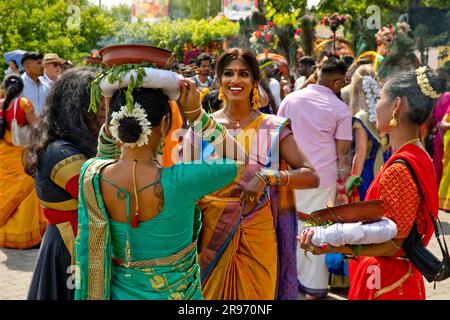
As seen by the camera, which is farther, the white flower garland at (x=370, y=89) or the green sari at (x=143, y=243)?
the white flower garland at (x=370, y=89)

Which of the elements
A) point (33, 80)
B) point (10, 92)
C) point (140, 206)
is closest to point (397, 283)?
point (140, 206)

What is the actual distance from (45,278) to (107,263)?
33.3 inches

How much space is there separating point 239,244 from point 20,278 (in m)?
2.90

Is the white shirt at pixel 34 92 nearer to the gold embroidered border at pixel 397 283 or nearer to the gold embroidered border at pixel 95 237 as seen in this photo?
the gold embroidered border at pixel 95 237

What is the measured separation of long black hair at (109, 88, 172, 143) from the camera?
2.24 meters

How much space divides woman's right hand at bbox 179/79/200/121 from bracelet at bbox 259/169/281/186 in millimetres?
940

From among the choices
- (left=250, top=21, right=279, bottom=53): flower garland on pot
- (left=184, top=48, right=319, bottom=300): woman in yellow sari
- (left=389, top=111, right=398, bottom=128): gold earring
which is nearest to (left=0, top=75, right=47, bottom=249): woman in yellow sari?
(left=184, top=48, right=319, bottom=300): woman in yellow sari

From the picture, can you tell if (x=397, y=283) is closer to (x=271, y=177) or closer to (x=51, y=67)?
(x=271, y=177)

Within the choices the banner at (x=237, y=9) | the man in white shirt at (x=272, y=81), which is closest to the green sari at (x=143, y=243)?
the man in white shirt at (x=272, y=81)

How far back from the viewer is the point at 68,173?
2.88m

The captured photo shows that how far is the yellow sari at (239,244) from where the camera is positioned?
3.44 metres

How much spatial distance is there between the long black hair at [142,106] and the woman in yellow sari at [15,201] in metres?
4.54

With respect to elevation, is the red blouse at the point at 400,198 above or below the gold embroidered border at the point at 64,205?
above
